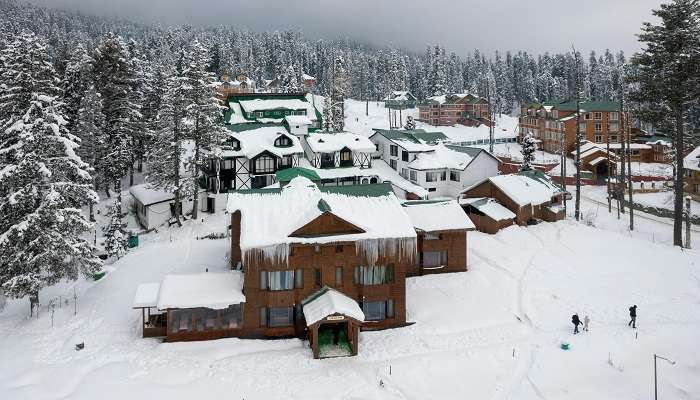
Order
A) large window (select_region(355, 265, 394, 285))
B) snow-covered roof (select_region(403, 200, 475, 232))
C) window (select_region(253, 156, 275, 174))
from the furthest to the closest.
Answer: window (select_region(253, 156, 275, 174)) < snow-covered roof (select_region(403, 200, 475, 232)) < large window (select_region(355, 265, 394, 285))

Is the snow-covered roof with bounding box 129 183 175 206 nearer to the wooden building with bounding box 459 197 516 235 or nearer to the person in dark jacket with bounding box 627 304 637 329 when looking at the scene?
the wooden building with bounding box 459 197 516 235

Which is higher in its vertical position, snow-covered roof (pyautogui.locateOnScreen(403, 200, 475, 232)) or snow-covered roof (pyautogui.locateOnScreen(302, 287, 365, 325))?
snow-covered roof (pyautogui.locateOnScreen(403, 200, 475, 232))

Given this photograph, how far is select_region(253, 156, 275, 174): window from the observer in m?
60.4

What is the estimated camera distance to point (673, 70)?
47.2 m

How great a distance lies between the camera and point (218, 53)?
146 m

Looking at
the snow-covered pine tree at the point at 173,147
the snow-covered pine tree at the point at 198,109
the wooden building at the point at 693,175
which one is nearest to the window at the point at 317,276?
the snow-covered pine tree at the point at 173,147

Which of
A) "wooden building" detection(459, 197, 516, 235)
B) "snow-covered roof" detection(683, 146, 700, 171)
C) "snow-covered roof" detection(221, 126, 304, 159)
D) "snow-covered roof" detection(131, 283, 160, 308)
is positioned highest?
"snow-covered roof" detection(221, 126, 304, 159)

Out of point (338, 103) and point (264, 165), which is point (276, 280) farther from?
point (338, 103)

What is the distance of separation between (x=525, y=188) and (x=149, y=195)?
39.8 m

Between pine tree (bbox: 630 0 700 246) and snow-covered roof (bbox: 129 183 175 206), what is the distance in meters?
46.1

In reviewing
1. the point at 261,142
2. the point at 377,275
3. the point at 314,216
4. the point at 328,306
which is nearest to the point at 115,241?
the point at 261,142

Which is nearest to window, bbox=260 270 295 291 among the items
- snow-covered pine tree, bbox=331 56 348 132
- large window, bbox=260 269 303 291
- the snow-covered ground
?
large window, bbox=260 269 303 291

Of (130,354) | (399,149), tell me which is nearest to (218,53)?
(399,149)

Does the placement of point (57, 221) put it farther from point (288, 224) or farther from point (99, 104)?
point (99, 104)
